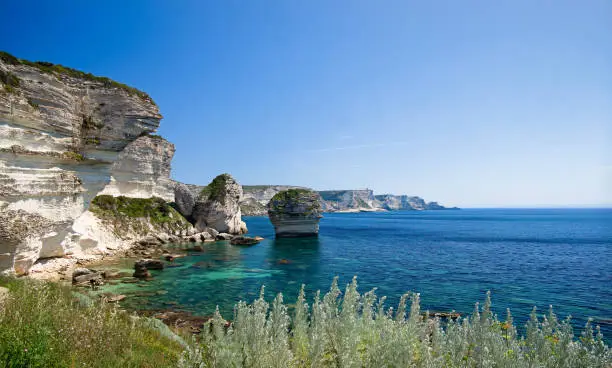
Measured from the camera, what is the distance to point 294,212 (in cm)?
6494

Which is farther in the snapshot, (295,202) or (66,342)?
(295,202)

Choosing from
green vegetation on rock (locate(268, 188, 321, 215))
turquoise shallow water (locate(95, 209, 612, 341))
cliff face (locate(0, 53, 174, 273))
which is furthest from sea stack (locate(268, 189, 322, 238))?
cliff face (locate(0, 53, 174, 273))

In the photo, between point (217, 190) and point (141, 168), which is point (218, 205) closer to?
point (217, 190)

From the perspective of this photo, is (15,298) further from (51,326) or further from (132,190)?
(132,190)

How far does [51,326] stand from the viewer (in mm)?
6137

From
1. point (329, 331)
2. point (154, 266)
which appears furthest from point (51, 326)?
point (154, 266)

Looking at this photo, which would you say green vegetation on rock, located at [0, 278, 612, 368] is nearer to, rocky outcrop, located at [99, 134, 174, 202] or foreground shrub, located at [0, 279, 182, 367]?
foreground shrub, located at [0, 279, 182, 367]

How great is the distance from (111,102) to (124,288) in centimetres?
2504

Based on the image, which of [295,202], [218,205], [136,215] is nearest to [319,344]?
[136,215]

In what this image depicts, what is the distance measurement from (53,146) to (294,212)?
4445 cm

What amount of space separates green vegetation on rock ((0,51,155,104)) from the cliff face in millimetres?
112

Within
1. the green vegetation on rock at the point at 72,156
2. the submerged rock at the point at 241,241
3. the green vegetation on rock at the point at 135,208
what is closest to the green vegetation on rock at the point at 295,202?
the submerged rock at the point at 241,241

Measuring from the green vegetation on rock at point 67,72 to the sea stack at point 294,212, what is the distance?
101 feet

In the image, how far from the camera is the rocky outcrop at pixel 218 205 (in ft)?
200
